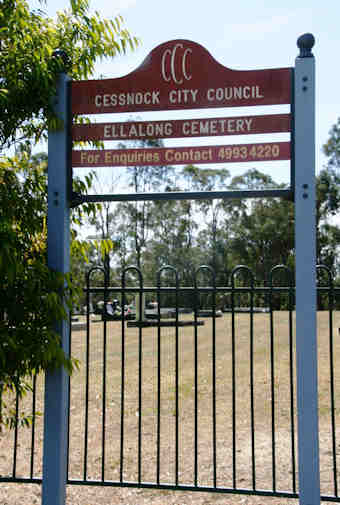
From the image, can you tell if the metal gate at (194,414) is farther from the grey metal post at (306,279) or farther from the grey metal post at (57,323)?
the grey metal post at (306,279)

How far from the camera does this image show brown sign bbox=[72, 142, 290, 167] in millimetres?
3246

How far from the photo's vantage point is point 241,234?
3994cm

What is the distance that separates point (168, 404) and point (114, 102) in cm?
525

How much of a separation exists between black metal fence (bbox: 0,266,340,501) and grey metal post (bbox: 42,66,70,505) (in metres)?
0.57

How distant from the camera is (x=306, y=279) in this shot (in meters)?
3.19

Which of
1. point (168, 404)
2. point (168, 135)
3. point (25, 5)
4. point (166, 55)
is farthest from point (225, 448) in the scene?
point (25, 5)

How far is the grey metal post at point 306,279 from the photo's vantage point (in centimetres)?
314

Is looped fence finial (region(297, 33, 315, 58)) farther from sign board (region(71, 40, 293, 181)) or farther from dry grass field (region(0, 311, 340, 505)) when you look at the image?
dry grass field (region(0, 311, 340, 505))

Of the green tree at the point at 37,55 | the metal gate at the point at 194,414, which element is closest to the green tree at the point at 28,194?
the green tree at the point at 37,55

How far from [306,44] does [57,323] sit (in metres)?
2.55

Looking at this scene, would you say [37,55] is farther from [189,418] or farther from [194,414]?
[189,418]

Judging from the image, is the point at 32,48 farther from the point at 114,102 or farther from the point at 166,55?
the point at 166,55

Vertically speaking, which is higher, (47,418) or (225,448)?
(47,418)

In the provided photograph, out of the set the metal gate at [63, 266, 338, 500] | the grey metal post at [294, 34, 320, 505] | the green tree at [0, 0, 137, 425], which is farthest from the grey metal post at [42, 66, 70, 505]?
the grey metal post at [294, 34, 320, 505]
